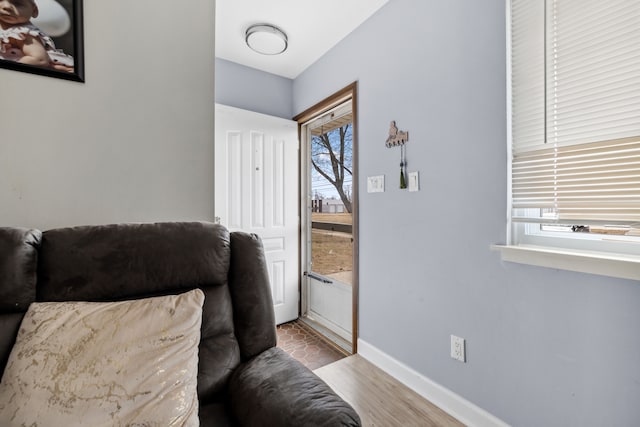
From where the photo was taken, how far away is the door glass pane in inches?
100

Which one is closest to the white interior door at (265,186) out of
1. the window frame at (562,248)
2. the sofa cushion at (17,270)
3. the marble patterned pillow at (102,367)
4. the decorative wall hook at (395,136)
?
the decorative wall hook at (395,136)

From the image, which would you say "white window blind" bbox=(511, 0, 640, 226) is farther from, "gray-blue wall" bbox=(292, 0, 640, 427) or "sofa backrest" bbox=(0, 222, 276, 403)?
"sofa backrest" bbox=(0, 222, 276, 403)

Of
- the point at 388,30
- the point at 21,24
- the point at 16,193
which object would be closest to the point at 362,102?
the point at 388,30

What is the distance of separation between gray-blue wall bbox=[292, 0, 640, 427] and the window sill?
0.19 feet

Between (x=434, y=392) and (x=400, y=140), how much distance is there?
4.94ft

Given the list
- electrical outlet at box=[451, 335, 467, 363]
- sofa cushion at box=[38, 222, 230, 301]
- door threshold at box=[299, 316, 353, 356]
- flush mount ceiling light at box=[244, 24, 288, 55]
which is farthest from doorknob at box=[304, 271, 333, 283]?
flush mount ceiling light at box=[244, 24, 288, 55]

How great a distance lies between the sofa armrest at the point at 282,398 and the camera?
0.72 m

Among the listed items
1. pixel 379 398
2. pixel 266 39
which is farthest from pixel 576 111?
pixel 266 39

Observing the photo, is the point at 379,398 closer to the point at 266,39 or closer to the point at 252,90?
the point at 266,39

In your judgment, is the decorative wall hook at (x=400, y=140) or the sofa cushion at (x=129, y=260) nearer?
the sofa cushion at (x=129, y=260)

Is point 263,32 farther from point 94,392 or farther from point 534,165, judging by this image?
point 94,392

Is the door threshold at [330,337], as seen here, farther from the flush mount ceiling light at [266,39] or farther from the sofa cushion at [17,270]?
the flush mount ceiling light at [266,39]

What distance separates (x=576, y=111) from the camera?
1.16 metres

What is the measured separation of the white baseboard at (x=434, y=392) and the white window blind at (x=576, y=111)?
979 millimetres
